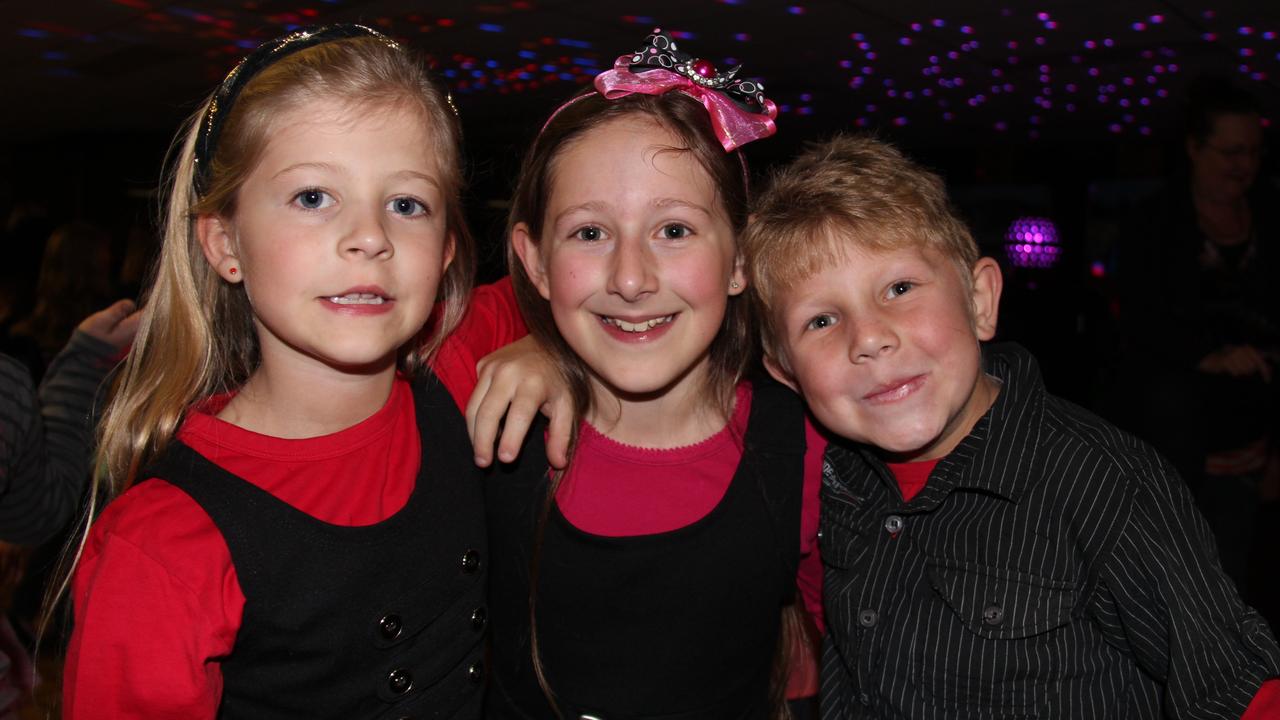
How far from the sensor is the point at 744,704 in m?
1.46

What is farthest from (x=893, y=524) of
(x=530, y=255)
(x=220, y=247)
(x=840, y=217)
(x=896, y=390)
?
(x=220, y=247)

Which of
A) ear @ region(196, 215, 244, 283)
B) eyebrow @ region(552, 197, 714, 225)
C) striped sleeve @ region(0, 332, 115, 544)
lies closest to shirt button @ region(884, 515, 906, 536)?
eyebrow @ region(552, 197, 714, 225)

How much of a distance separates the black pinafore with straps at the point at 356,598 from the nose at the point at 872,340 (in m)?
0.58

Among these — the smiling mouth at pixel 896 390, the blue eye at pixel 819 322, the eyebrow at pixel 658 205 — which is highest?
the eyebrow at pixel 658 205

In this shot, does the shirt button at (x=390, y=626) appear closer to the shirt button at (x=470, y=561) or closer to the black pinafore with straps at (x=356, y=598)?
the black pinafore with straps at (x=356, y=598)

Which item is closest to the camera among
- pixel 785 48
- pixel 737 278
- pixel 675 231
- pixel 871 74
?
pixel 675 231

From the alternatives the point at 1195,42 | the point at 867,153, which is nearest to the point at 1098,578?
the point at 867,153

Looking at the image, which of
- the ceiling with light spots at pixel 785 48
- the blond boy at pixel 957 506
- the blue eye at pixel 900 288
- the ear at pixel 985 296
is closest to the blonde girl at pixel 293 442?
the blond boy at pixel 957 506

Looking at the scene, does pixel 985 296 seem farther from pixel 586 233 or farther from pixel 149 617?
pixel 149 617

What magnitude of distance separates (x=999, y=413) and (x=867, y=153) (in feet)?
1.45

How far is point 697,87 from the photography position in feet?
4.82

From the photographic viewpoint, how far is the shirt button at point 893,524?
1.34 meters

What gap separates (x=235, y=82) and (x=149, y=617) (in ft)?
2.26

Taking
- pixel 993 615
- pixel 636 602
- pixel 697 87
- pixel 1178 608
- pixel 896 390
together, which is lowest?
pixel 636 602
